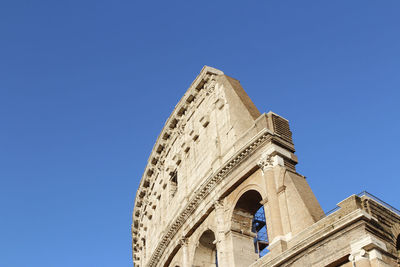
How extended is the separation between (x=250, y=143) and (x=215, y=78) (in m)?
8.01

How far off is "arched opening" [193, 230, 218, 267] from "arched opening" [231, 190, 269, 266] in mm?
2767

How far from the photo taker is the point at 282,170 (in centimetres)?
2366

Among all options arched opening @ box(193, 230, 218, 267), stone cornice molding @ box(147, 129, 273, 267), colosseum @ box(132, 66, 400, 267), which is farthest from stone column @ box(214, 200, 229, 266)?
arched opening @ box(193, 230, 218, 267)

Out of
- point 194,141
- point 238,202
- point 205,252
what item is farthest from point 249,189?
point 194,141

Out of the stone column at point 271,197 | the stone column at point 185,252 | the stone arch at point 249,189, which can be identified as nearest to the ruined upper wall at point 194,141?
the stone column at point 271,197

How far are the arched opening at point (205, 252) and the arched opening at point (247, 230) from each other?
9.08ft

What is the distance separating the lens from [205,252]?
94.2 feet

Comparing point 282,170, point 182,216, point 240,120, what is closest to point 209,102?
point 240,120

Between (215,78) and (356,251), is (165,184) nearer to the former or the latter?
(215,78)

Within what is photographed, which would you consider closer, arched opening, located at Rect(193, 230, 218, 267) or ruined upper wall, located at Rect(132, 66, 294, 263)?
ruined upper wall, located at Rect(132, 66, 294, 263)

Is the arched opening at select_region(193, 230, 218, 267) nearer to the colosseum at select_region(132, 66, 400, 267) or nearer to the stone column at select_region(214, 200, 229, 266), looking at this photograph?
the colosseum at select_region(132, 66, 400, 267)

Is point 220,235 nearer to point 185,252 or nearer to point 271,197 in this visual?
point 271,197

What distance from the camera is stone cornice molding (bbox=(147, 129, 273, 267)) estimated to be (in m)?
25.3

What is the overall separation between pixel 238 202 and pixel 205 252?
426 cm
